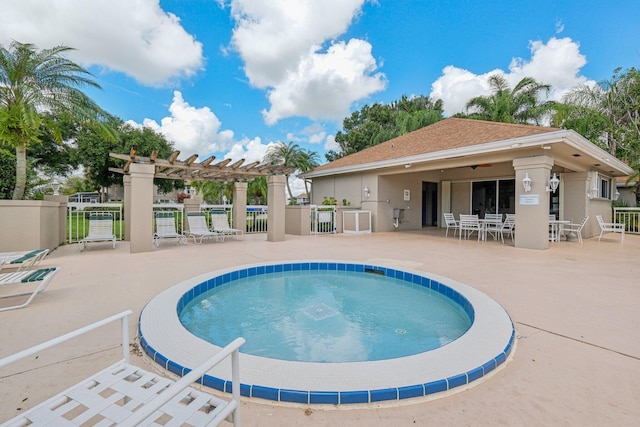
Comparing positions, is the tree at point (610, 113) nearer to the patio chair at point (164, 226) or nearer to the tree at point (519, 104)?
the tree at point (519, 104)

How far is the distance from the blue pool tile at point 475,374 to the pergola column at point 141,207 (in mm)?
8210

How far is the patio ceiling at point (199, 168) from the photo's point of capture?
8.30 metres

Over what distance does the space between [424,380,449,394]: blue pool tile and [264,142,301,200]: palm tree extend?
2533cm

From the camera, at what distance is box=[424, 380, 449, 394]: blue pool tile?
2.06 meters

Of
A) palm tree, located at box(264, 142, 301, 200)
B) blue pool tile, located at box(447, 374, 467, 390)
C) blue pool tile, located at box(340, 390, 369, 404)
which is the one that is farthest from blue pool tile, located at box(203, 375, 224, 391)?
palm tree, located at box(264, 142, 301, 200)

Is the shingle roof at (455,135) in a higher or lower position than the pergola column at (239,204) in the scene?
higher

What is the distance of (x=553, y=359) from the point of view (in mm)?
2564

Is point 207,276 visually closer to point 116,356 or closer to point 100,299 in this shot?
point 100,299

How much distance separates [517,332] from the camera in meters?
3.12

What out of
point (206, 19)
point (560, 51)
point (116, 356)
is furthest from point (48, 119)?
point (560, 51)

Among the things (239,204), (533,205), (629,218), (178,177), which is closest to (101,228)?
(178,177)

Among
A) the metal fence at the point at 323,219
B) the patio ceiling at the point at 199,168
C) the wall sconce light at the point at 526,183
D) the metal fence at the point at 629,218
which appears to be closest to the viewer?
the patio ceiling at the point at 199,168

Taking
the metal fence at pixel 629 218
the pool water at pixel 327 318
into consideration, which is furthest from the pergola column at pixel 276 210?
the metal fence at pixel 629 218

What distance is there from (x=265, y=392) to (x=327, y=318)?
2152mm
